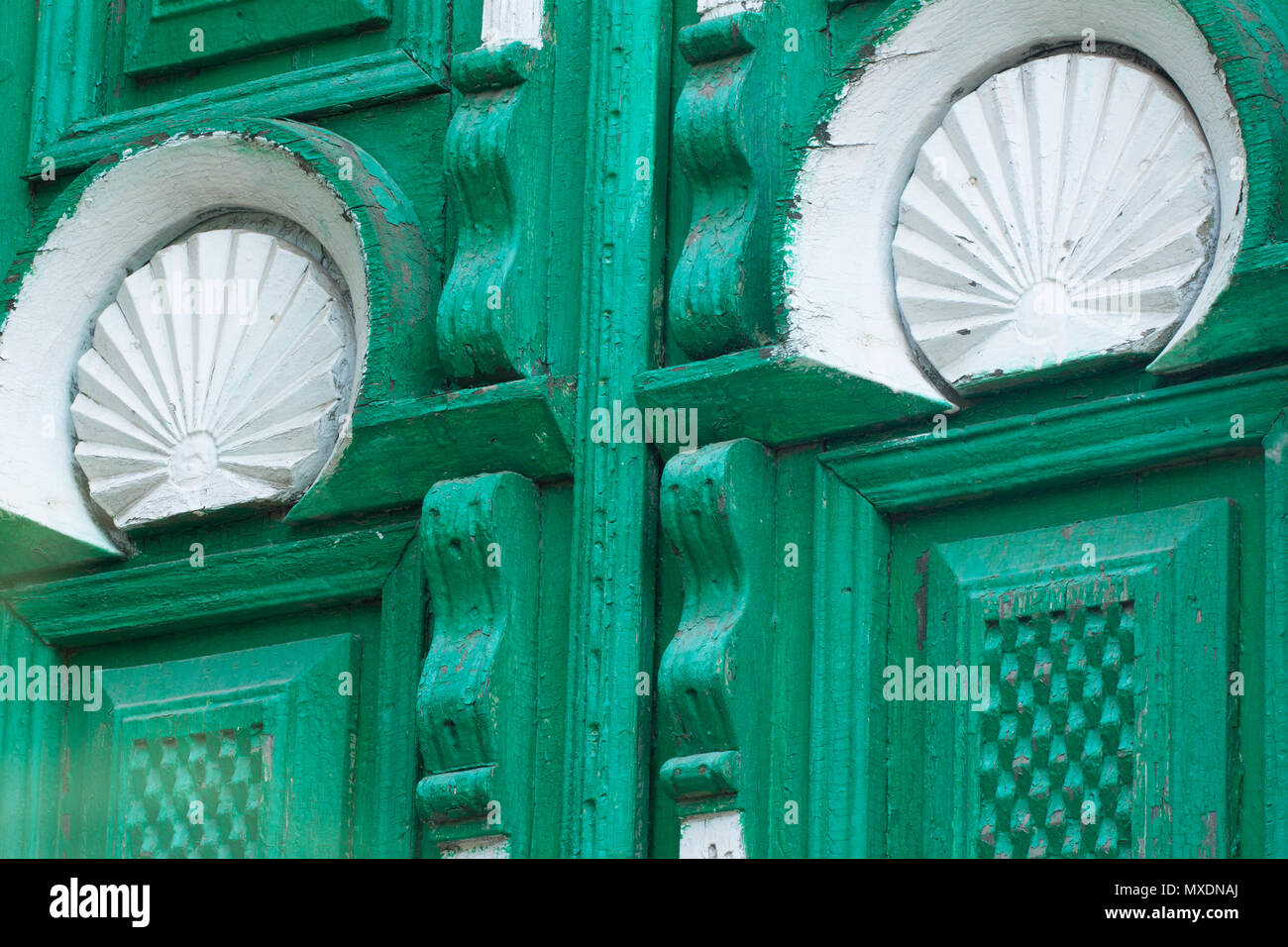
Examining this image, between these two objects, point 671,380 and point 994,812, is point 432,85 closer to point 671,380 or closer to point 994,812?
point 671,380

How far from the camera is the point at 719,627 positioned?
173 inches

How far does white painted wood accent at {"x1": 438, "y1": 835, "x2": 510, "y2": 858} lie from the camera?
4473mm

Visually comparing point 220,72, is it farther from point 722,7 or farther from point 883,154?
point 883,154

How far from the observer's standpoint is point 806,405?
446 cm

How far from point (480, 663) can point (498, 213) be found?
2.38 ft

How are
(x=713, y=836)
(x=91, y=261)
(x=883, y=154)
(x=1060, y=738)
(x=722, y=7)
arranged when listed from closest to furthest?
(x=1060, y=738)
(x=713, y=836)
(x=883, y=154)
(x=722, y=7)
(x=91, y=261)

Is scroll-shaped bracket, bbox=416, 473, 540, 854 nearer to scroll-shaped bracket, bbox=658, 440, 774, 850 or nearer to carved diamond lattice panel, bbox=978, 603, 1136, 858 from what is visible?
scroll-shaped bracket, bbox=658, 440, 774, 850

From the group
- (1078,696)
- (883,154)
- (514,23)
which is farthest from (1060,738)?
(514,23)

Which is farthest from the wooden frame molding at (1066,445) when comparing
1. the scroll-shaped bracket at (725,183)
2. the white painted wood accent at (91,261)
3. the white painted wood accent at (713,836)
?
the white painted wood accent at (91,261)

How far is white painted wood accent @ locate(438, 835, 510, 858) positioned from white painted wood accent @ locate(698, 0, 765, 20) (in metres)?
1.29

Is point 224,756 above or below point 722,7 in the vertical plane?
below

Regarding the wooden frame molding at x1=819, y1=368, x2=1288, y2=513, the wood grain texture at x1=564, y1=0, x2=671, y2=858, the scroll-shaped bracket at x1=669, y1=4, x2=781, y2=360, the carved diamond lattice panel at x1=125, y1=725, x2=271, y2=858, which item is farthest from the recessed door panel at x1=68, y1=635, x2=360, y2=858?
the wooden frame molding at x1=819, y1=368, x2=1288, y2=513

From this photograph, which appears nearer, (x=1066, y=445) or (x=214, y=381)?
(x=1066, y=445)

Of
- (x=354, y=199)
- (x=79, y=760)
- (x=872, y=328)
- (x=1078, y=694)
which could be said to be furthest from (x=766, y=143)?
(x=79, y=760)
